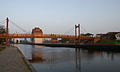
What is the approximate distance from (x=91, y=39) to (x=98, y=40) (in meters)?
3.07

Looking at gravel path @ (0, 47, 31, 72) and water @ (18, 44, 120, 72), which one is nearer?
gravel path @ (0, 47, 31, 72)

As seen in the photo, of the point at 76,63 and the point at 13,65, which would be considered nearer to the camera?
the point at 13,65

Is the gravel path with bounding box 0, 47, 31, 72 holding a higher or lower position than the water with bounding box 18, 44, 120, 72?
higher

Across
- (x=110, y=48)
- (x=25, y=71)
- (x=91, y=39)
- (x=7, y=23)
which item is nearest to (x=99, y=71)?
(x=25, y=71)

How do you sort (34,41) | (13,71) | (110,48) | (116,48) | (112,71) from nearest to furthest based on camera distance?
(13,71) < (112,71) < (116,48) < (110,48) < (34,41)

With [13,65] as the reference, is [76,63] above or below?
below

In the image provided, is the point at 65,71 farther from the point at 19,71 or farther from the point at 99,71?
the point at 19,71

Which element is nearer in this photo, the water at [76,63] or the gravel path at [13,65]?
the gravel path at [13,65]

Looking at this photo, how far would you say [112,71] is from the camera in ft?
37.1

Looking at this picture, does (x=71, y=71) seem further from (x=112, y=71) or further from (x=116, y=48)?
(x=116, y=48)

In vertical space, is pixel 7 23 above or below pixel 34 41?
above

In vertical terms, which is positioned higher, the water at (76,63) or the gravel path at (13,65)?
the gravel path at (13,65)

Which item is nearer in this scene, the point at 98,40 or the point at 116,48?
the point at 116,48

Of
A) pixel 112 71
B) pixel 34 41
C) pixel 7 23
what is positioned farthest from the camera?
pixel 34 41
